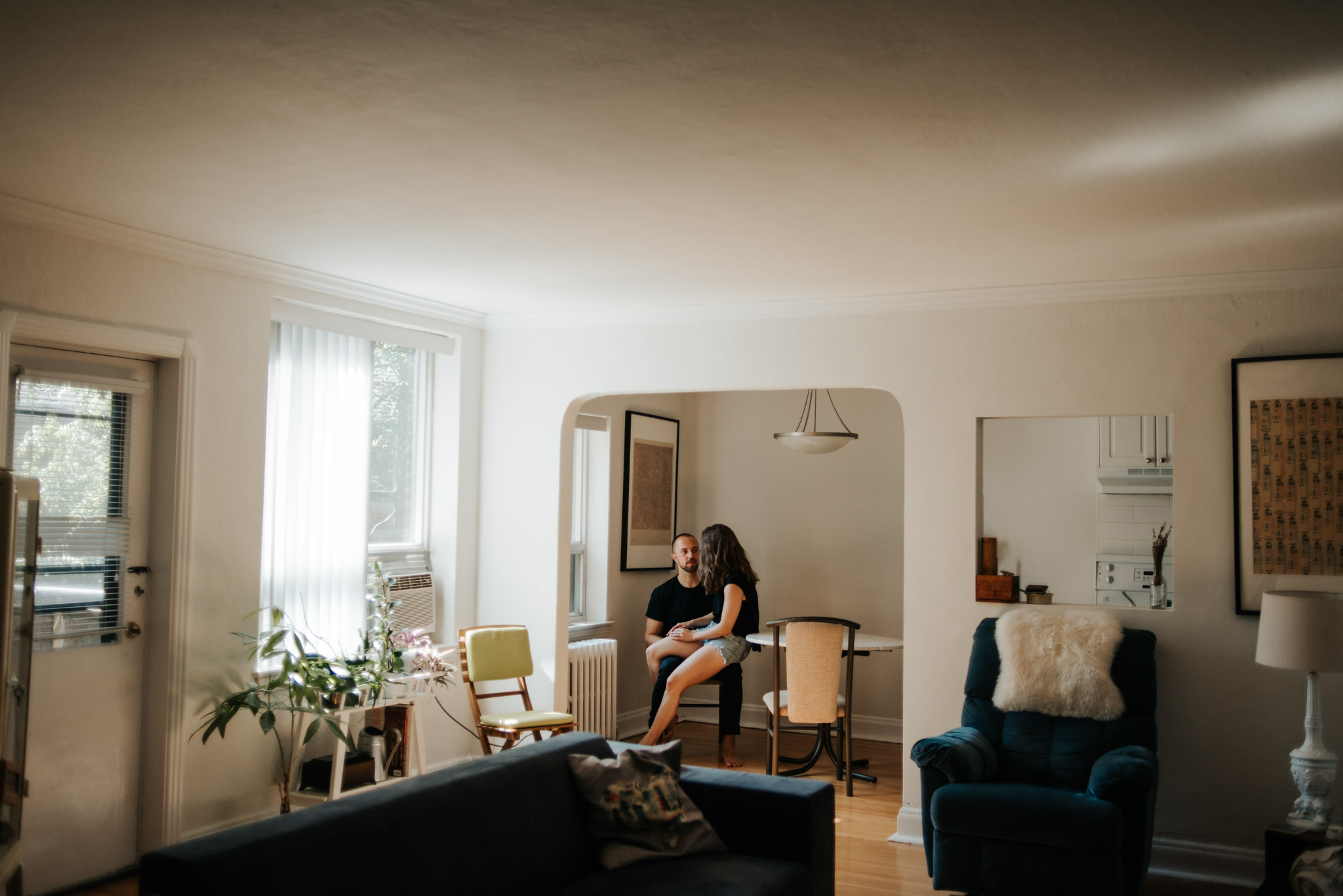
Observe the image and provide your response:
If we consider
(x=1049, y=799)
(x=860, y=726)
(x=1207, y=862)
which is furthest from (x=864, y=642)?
(x=1049, y=799)

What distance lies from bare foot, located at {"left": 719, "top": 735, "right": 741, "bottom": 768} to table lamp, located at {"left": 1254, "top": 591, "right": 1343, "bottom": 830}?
301cm

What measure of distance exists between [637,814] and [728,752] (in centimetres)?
313

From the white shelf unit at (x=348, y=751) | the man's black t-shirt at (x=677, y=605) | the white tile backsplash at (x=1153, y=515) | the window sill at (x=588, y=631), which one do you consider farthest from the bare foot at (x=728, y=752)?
the white tile backsplash at (x=1153, y=515)

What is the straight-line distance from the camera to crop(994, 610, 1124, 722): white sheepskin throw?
159 inches

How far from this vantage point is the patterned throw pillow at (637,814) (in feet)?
10.1

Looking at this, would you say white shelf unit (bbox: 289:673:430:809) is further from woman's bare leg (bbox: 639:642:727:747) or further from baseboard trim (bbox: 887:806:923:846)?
baseboard trim (bbox: 887:806:923:846)

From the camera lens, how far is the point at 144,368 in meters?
4.18

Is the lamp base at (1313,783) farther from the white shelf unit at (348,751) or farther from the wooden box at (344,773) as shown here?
the wooden box at (344,773)

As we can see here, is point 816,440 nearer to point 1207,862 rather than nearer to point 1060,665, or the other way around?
point 1060,665

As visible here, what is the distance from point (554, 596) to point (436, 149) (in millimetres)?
3186

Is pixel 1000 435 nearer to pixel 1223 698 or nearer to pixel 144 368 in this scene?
pixel 1223 698

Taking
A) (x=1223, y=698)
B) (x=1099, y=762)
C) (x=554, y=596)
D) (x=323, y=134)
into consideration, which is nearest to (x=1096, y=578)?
(x=1223, y=698)

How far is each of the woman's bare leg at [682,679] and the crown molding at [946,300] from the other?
2.01 meters

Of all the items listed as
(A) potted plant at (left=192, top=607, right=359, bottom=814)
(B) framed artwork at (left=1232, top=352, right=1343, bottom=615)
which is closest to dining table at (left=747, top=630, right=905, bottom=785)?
(B) framed artwork at (left=1232, top=352, right=1343, bottom=615)
